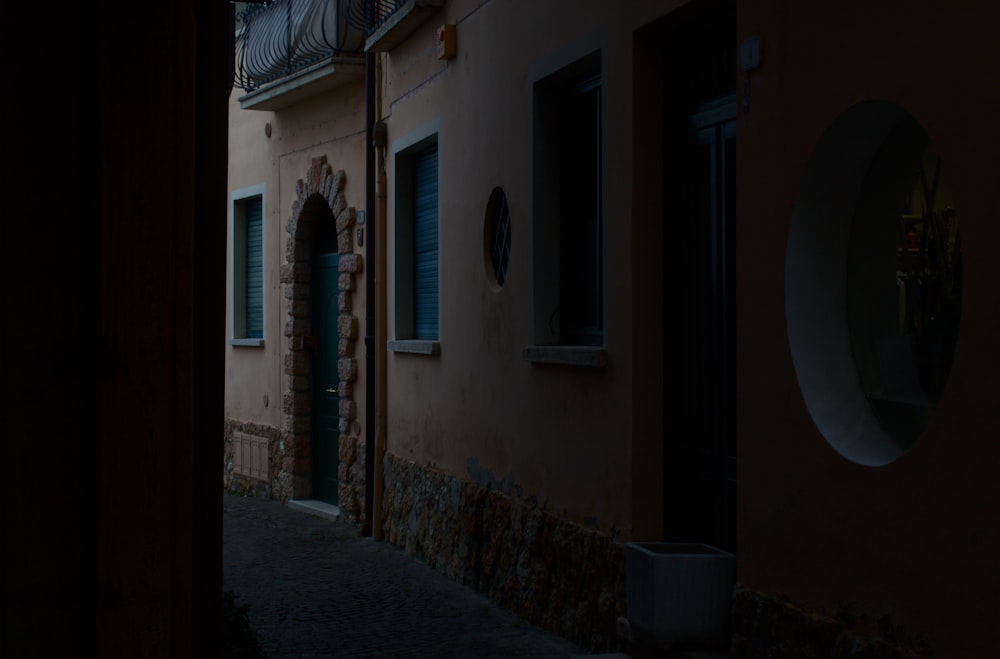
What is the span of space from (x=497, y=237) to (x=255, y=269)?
7.30m

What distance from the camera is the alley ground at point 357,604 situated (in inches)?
291

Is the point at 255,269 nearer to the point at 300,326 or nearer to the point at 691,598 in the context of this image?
the point at 300,326

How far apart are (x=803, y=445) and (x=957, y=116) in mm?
1465

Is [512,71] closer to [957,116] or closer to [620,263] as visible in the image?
[620,263]

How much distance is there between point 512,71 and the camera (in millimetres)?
8422

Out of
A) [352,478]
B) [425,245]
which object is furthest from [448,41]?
[352,478]

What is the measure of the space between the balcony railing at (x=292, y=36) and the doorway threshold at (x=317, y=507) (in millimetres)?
4298

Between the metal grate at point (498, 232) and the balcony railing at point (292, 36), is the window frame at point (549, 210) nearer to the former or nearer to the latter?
the metal grate at point (498, 232)

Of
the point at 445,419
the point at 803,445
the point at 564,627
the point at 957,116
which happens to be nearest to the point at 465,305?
the point at 445,419

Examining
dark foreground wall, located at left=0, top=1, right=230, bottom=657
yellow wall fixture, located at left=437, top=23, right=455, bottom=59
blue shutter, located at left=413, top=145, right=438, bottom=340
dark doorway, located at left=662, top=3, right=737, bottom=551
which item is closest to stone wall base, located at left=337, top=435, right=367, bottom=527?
blue shutter, located at left=413, top=145, right=438, bottom=340

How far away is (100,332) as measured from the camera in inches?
110

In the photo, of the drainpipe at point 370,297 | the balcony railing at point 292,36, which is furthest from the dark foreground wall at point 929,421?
the balcony railing at point 292,36

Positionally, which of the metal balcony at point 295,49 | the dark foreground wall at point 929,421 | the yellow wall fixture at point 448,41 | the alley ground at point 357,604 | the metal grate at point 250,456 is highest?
the metal balcony at point 295,49

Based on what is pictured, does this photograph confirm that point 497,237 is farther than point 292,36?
No
